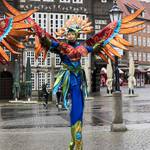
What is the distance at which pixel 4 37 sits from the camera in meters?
8.76

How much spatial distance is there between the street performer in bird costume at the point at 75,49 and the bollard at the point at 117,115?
6.59 meters

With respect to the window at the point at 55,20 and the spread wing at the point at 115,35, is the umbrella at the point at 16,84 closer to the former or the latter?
the window at the point at 55,20

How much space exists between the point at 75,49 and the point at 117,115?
7467 millimetres

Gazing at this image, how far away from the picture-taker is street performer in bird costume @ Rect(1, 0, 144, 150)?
8.73 meters

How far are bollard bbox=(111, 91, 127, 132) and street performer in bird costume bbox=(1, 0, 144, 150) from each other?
21.6ft

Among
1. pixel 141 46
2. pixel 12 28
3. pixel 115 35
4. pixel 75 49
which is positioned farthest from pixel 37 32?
pixel 141 46

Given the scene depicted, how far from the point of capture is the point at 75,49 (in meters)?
8.92

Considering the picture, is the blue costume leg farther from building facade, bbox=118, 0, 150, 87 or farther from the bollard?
building facade, bbox=118, 0, 150, 87

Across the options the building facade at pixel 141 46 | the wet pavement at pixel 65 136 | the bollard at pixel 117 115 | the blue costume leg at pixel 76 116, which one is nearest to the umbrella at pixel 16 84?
the wet pavement at pixel 65 136

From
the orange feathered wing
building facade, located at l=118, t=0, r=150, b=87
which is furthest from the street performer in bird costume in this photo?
building facade, located at l=118, t=0, r=150, b=87

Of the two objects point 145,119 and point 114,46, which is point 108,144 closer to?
point 114,46

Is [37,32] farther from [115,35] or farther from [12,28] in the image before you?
[115,35]

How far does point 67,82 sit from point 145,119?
11.8 metres

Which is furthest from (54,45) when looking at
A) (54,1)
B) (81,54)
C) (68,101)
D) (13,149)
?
(54,1)
